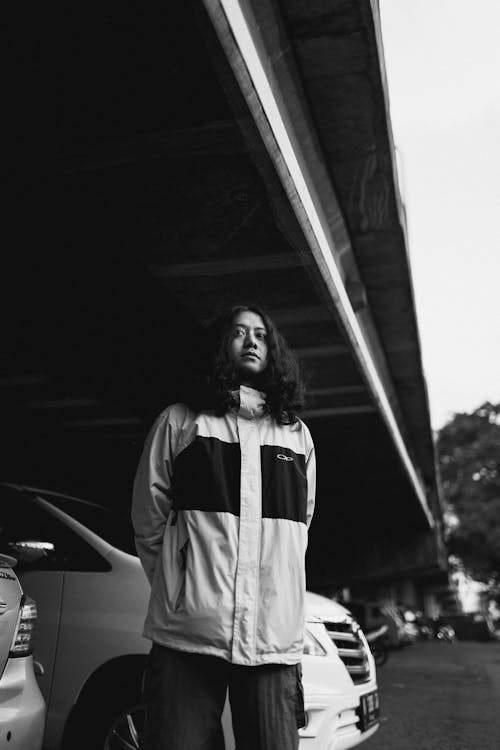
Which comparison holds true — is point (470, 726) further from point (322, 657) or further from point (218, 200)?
point (218, 200)

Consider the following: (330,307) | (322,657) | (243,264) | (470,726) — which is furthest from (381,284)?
(322,657)

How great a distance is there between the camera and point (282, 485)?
8.38 feet

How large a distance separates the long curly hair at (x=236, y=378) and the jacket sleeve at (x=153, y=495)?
7.2 inches

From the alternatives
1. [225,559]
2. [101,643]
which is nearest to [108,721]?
[101,643]

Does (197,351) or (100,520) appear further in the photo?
(100,520)

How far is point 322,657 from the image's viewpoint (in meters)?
4.60

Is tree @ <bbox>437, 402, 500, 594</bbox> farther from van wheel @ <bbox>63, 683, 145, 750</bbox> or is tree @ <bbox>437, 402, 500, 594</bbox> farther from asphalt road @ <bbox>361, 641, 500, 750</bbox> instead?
van wheel @ <bbox>63, 683, 145, 750</bbox>

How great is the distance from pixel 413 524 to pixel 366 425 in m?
13.3

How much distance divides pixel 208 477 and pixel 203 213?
316 centimetres

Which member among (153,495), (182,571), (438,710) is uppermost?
(153,495)

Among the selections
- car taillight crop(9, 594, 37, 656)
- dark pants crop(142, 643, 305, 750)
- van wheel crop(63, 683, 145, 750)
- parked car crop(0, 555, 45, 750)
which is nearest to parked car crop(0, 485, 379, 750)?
van wheel crop(63, 683, 145, 750)

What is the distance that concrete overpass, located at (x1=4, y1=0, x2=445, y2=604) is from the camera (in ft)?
12.8

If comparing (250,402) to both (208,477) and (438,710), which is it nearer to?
(208,477)

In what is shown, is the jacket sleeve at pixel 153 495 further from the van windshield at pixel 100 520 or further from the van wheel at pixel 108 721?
the van windshield at pixel 100 520
